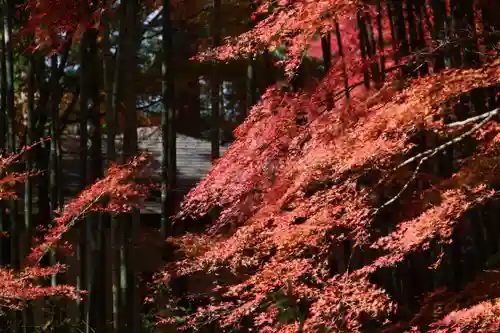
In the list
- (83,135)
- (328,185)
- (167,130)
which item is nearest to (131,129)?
(167,130)

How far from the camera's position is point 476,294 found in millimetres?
4637

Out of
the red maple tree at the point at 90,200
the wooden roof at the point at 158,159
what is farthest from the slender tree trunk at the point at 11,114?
the wooden roof at the point at 158,159

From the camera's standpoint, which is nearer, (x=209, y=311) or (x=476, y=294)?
(x=476, y=294)

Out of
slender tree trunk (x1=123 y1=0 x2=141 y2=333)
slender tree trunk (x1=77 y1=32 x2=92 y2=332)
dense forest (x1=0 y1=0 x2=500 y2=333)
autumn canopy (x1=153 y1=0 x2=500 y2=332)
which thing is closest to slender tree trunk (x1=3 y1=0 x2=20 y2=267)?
dense forest (x1=0 y1=0 x2=500 y2=333)

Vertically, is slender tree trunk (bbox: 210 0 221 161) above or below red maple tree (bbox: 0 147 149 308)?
above

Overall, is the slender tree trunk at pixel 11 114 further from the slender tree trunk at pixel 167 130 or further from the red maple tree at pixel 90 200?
the slender tree trunk at pixel 167 130

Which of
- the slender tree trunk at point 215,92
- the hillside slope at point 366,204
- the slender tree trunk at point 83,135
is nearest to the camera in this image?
the hillside slope at point 366,204

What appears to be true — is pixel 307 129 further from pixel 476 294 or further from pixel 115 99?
pixel 115 99

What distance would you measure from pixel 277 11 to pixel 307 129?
3.21ft

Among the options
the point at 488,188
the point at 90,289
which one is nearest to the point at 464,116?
the point at 488,188

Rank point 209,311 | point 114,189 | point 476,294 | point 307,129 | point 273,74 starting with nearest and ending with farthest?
point 476,294 → point 307,129 → point 209,311 → point 114,189 → point 273,74

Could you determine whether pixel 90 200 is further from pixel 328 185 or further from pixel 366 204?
pixel 366 204

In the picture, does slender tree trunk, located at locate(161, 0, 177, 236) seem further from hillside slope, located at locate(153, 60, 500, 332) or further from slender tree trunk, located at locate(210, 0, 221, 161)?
hillside slope, located at locate(153, 60, 500, 332)

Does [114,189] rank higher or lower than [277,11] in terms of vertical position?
lower
